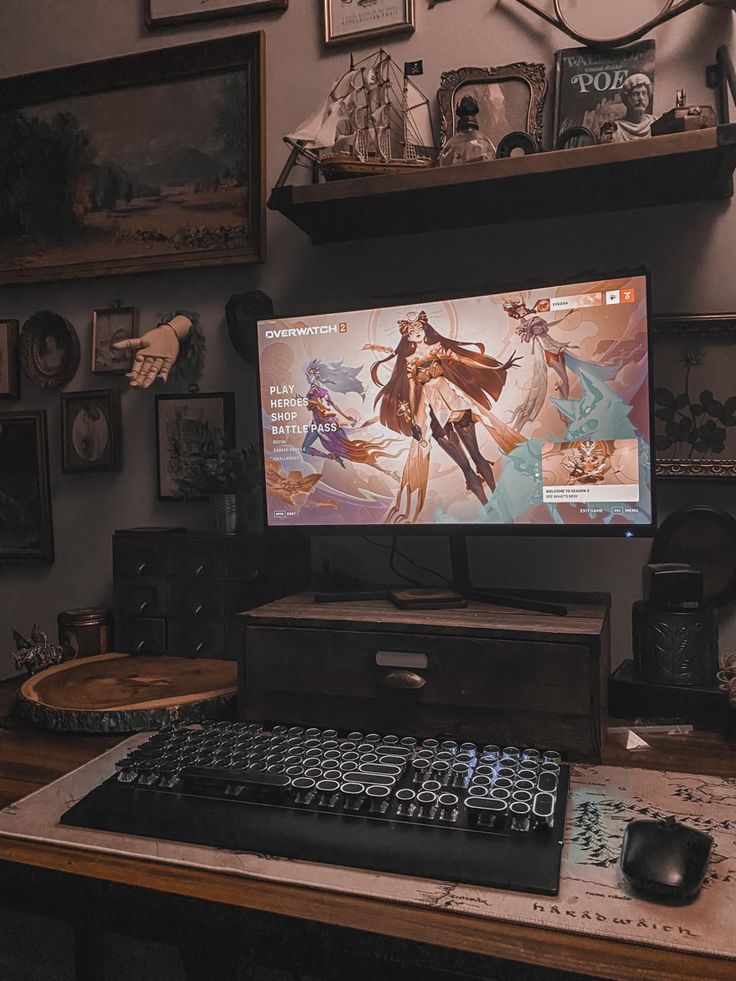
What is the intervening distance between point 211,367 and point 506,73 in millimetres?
843

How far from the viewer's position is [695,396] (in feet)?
4.38

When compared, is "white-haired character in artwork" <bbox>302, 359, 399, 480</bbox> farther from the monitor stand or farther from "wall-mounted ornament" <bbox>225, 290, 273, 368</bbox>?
"wall-mounted ornament" <bbox>225, 290, 273, 368</bbox>

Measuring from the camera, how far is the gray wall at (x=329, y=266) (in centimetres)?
135

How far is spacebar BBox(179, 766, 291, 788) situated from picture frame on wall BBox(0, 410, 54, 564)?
1129 millimetres

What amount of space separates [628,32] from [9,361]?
4.99 ft

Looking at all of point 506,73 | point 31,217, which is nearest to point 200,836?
point 506,73

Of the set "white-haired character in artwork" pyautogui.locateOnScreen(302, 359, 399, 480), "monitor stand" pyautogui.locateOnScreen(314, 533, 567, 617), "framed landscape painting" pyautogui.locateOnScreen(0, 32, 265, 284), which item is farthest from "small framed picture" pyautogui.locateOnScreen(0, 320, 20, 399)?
"monitor stand" pyautogui.locateOnScreen(314, 533, 567, 617)

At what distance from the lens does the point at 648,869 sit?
64cm

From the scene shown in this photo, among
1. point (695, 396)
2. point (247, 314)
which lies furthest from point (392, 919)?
point (247, 314)

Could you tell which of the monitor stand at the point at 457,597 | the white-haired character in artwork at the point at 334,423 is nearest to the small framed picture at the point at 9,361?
the white-haired character in artwork at the point at 334,423

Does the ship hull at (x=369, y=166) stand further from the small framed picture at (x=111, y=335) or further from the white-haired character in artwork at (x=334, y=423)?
the small framed picture at (x=111, y=335)

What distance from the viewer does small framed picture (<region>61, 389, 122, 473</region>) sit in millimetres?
1736

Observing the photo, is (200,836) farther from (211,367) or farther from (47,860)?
(211,367)

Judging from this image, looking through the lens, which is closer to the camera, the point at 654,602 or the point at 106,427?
the point at 654,602
